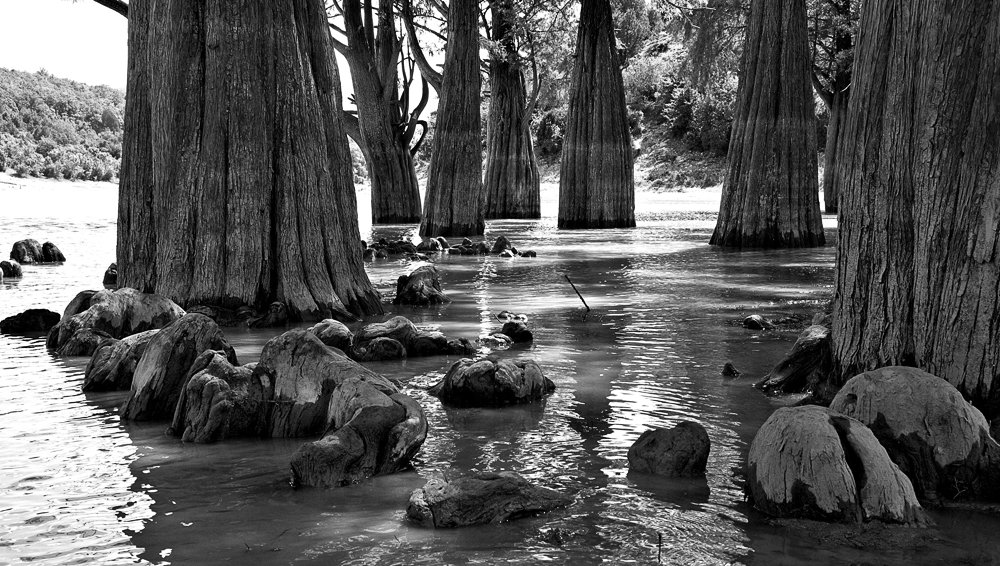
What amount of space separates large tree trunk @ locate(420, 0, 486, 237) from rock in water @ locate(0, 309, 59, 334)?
1304cm

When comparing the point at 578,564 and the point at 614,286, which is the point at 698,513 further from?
the point at 614,286

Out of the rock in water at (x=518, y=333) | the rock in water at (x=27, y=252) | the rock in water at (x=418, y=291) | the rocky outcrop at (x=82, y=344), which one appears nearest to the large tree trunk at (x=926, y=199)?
the rock in water at (x=518, y=333)

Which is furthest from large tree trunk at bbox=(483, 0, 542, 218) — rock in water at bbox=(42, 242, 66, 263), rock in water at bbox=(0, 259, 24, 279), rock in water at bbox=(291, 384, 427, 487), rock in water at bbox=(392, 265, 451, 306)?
rock in water at bbox=(291, 384, 427, 487)

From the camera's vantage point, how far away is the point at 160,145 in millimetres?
8711

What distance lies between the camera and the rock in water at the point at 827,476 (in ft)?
12.1

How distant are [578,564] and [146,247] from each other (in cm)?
720

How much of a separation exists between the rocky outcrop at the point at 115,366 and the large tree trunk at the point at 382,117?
65.9 ft

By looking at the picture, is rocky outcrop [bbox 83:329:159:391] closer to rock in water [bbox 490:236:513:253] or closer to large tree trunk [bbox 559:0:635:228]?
rock in water [bbox 490:236:513:253]

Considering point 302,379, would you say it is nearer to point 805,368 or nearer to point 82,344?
point 805,368

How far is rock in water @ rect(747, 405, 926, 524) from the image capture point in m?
3.70

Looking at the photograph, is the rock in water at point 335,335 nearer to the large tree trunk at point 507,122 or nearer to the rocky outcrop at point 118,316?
the rocky outcrop at point 118,316

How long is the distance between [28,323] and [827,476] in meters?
7.54

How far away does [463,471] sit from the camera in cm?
440

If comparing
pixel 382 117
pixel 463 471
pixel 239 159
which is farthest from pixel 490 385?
pixel 382 117
